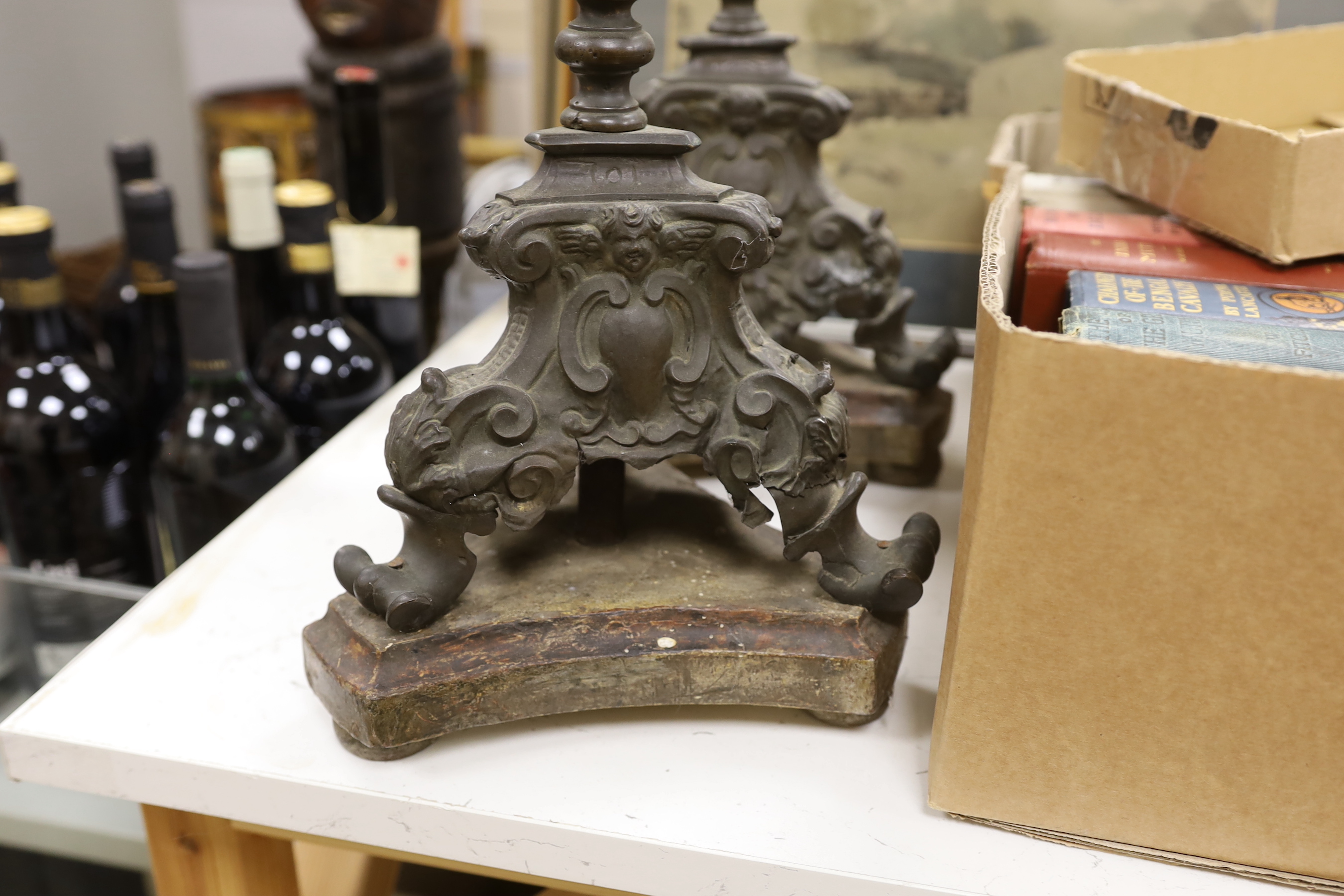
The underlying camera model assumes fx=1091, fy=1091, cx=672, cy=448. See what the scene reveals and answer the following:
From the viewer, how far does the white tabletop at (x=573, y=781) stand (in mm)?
612

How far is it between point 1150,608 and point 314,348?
914mm

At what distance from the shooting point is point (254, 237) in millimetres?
1209

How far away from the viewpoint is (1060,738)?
23.4 inches

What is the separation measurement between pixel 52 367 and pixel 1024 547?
3.22ft

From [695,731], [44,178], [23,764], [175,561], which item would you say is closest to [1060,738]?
[695,731]

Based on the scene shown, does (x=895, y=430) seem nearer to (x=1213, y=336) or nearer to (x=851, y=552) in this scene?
(x=851, y=552)

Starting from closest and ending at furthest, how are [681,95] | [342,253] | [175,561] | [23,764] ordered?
[23,764] < [681,95] < [175,561] < [342,253]

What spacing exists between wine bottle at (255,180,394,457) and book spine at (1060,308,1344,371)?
2.68ft

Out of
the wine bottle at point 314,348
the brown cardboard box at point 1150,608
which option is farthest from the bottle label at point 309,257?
the brown cardboard box at point 1150,608

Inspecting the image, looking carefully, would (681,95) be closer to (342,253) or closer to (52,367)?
(342,253)

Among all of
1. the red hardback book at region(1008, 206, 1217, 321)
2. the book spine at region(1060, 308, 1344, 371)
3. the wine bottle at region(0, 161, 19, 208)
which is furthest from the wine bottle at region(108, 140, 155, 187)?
the book spine at region(1060, 308, 1344, 371)

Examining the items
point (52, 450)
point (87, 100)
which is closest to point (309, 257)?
point (52, 450)

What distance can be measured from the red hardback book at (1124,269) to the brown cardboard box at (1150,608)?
0.36 ft

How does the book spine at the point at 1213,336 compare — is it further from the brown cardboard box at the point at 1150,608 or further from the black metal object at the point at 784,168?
the black metal object at the point at 784,168
